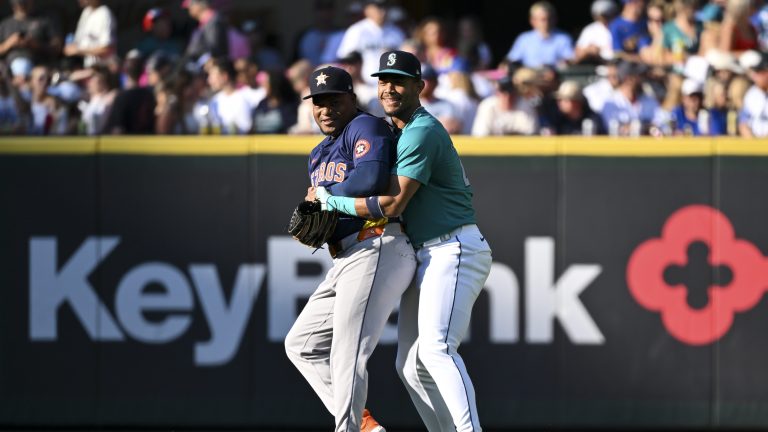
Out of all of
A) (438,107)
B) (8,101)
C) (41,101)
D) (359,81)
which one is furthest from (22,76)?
(438,107)

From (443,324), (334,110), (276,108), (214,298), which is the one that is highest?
(276,108)

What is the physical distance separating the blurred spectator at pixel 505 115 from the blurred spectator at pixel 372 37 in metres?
1.80

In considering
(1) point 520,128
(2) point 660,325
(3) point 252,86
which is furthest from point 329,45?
(2) point 660,325

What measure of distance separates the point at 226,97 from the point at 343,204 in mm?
4104

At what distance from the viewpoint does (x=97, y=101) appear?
855 cm

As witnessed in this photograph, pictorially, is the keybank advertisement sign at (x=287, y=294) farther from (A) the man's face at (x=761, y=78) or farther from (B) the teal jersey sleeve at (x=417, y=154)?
(B) the teal jersey sleeve at (x=417, y=154)

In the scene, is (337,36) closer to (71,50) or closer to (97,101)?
(71,50)

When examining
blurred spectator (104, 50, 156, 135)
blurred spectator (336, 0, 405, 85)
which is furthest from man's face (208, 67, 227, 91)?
blurred spectator (336, 0, 405, 85)

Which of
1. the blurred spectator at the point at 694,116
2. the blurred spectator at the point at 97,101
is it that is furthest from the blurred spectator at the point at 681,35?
the blurred spectator at the point at 97,101

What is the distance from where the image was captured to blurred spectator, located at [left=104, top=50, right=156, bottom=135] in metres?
7.78

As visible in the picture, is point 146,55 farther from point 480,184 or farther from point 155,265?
point 480,184

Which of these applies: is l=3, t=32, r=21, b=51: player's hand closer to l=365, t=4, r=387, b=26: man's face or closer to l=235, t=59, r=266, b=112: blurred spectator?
l=235, t=59, r=266, b=112: blurred spectator

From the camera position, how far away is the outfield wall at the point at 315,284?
7.02 m

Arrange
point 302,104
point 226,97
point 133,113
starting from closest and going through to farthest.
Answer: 1. point 133,113
2. point 302,104
3. point 226,97
